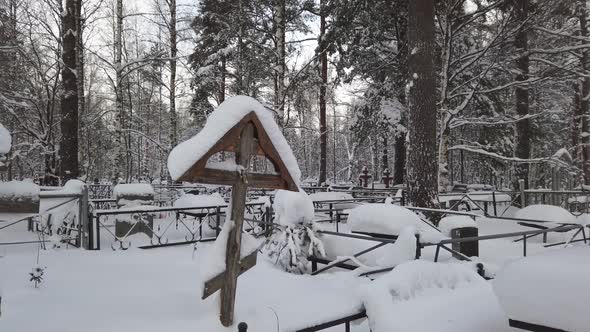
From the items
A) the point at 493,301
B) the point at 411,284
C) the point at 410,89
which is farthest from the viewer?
the point at 410,89

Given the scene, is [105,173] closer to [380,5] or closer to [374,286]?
[380,5]

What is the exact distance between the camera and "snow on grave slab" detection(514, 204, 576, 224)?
32.1 feet

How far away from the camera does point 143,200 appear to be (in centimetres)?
1090

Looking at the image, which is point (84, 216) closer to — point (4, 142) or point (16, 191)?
point (16, 191)

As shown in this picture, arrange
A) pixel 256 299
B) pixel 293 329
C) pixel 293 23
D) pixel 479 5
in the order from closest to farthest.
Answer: pixel 293 329
pixel 256 299
pixel 479 5
pixel 293 23

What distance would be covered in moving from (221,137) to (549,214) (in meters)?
9.83

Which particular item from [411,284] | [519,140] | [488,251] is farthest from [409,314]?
[519,140]

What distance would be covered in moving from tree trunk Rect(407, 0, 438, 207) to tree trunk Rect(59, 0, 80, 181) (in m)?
9.44

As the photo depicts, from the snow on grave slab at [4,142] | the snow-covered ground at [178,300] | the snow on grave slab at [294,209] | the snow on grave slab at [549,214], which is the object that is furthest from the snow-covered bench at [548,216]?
the snow on grave slab at [4,142]

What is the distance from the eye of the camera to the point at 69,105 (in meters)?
11.5

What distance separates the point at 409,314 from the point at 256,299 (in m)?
1.97

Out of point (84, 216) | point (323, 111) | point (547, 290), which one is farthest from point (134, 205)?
point (323, 111)

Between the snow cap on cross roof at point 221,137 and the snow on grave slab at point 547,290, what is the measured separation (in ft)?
6.83

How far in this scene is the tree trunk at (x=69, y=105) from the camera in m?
11.5
